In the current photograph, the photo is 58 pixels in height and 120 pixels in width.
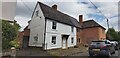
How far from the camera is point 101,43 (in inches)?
450

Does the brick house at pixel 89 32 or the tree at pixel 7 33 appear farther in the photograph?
the brick house at pixel 89 32

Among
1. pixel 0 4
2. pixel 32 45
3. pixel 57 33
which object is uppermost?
pixel 0 4

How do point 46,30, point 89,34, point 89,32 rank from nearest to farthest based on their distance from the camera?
point 46,30 → point 89,34 → point 89,32

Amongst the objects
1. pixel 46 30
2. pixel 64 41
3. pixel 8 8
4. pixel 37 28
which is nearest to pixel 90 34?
pixel 64 41

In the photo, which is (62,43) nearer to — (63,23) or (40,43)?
(63,23)

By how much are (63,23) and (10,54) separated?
14.0 m

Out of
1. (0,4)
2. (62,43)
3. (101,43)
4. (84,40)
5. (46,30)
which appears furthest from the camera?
(84,40)

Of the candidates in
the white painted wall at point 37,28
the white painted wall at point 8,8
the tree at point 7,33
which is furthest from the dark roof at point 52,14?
the white painted wall at point 8,8

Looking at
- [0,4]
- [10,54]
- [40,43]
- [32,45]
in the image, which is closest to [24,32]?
[32,45]

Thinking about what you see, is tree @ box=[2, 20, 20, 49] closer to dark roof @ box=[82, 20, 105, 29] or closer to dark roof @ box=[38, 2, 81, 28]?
dark roof @ box=[38, 2, 81, 28]

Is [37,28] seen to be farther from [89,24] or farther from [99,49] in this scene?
[89,24]

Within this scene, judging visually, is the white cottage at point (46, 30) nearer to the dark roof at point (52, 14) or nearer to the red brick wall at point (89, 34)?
the dark roof at point (52, 14)

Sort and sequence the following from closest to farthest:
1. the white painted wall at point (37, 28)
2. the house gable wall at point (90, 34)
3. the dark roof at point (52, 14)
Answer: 1. the white painted wall at point (37, 28)
2. the dark roof at point (52, 14)
3. the house gable wall at point (90, 34)

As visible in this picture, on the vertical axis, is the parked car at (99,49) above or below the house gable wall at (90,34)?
below
